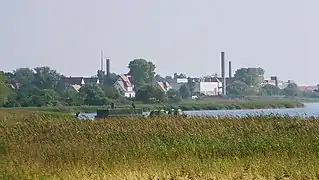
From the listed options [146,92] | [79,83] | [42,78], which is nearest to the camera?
[146,92]

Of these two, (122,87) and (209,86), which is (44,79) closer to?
(122,87)

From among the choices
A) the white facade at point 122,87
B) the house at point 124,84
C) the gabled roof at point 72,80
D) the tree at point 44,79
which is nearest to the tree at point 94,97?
the tree at point 44,79

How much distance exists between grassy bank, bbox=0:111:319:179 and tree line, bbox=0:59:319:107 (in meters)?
65.7

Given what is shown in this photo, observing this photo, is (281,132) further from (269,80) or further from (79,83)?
(269,80)

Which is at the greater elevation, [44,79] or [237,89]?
[44,79]

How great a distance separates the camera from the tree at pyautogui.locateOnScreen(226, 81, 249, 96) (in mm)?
149125

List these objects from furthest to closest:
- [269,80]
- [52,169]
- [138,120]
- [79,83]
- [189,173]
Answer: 1. [269,80]
2. [79,83]
3. [138,120]
4. [52,169]
5. [189,173]

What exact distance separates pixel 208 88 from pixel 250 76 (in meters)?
8.86

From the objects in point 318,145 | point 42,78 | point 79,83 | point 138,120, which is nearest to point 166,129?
point 138,120

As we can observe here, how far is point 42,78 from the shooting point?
131 m

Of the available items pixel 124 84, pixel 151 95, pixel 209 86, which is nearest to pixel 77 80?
pixel 124 84

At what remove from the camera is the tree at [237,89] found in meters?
149

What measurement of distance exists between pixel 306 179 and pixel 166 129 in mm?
10093

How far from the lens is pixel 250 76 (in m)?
166
